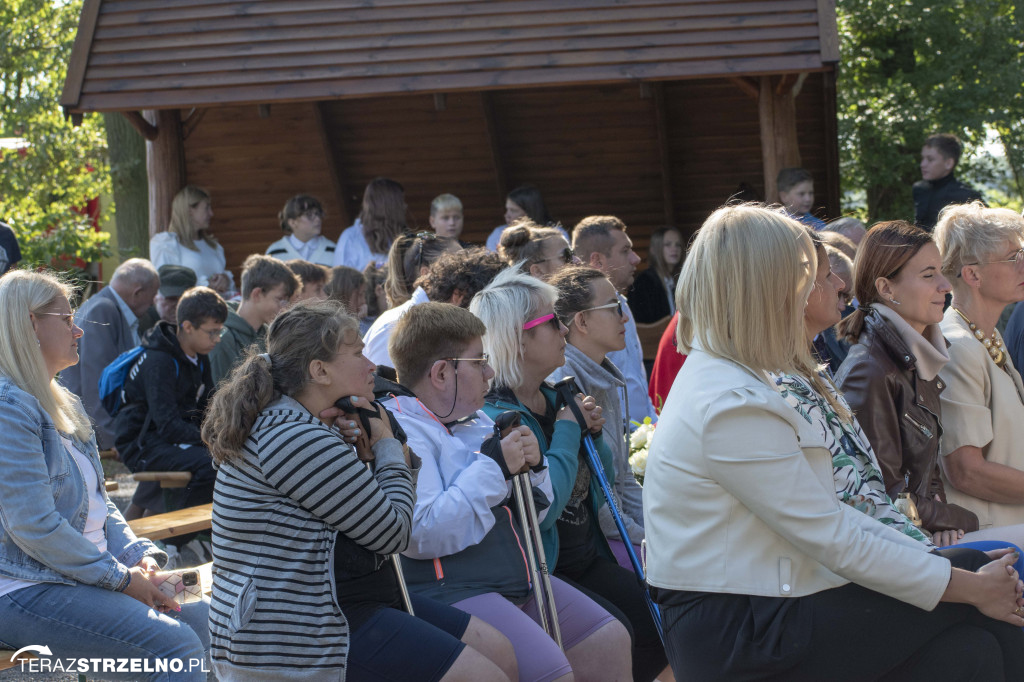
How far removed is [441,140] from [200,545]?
6420 millimetres

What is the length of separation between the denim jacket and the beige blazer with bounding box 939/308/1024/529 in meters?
3.13

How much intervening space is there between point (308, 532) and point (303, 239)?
265 inches

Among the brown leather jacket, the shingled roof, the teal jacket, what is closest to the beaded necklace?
the brown leather jacket

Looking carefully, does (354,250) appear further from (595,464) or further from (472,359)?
(472,359)

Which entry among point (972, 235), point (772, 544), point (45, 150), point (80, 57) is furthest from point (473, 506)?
point (45, 150)

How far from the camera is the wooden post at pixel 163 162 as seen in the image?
10320 millimetres

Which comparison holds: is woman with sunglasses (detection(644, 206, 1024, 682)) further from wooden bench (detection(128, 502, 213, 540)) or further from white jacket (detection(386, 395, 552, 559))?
wooden bench (detection(128, 502, 213, 540))

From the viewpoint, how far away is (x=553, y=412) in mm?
4281

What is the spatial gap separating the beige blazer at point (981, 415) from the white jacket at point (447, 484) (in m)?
1.65

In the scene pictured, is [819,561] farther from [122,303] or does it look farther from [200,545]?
[122,303]

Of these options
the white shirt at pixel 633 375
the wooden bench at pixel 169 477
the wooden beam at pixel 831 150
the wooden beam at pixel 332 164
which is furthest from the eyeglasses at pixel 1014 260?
the wooden beam at pixel 332 164

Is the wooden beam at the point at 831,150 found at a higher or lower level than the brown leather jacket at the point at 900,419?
higher

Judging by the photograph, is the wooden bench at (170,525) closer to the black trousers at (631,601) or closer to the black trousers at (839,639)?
the black trousers at (631,601)

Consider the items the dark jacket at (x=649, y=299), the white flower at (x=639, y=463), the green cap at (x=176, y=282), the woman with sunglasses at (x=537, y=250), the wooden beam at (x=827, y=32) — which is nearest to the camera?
the white flower at (x=639, y=463)
